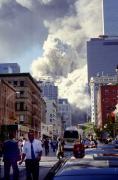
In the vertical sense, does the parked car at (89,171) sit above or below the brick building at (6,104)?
below

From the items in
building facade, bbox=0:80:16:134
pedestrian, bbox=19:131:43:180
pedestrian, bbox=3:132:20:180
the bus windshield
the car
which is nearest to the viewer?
the car

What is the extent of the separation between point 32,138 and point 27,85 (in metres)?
119

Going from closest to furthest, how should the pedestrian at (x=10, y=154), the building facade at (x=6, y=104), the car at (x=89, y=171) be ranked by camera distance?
1. the car at (x=89, y=171)
2. the pedestrian at (x=10, y=154)
3. the building facade at (x=6, y=104)

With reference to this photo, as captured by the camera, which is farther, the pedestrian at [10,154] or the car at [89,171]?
the pedestrian at [10,154]

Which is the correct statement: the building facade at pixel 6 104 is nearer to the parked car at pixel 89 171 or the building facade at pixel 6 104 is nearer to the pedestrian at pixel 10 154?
the pedestrian at pixel 10 154

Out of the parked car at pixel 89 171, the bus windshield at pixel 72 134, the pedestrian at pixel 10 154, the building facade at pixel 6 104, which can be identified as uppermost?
the building facade at pixel 6 104

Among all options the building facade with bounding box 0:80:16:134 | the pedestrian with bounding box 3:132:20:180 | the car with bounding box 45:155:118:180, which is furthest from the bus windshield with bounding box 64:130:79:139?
the car with bounding box 45:155:118:180

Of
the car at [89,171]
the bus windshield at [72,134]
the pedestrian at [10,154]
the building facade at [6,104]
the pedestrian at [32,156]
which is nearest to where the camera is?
the car at [89,171]

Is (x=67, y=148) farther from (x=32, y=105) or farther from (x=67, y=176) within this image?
(x=32, y=105)

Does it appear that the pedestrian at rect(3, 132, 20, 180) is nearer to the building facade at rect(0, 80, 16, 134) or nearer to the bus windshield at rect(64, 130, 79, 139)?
the bus windshield at rect(64, 130, 79, 139)

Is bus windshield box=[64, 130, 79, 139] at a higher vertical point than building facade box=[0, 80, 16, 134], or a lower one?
lower

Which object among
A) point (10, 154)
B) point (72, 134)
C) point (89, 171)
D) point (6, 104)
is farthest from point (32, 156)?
point (6, 104)

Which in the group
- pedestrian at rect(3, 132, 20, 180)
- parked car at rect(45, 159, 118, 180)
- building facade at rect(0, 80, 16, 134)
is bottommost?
parked car at rect(45, 159, 118, 180)

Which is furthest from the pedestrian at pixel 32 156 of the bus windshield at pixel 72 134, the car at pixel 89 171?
the bus windshield at pixel 72 134
